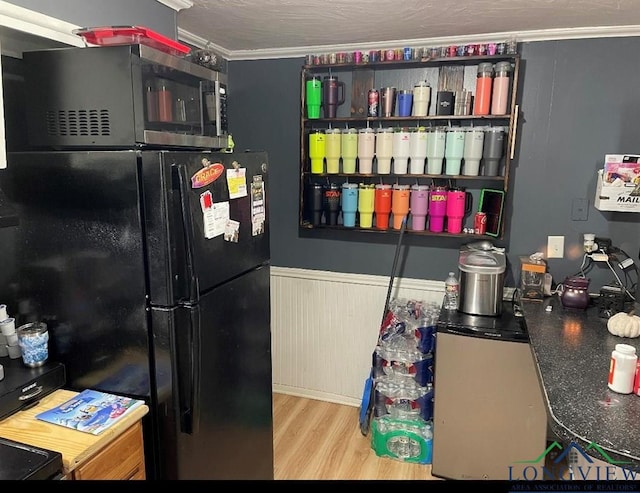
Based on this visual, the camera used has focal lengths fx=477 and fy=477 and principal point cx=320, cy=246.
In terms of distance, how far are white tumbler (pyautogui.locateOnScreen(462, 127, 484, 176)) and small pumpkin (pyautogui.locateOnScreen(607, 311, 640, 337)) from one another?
1.09m

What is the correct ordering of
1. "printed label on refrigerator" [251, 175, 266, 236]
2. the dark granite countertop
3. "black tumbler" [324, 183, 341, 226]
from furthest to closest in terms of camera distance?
"black tumbler" [324, 183, 341, 226], "printed label on refrigerator" [251, 175, 266, 236], the dark granite countertop

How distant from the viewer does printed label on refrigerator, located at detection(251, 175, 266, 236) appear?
1.85 meters

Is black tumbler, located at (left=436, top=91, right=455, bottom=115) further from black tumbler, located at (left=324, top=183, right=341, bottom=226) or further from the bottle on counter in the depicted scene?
the bottle on counter

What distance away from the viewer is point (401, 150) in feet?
9.30

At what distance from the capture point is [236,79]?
3273mm

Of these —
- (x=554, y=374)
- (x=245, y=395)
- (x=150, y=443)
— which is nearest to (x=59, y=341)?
(x=150, y=443)

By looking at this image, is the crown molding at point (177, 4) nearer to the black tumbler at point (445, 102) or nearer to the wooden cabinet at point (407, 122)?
the wooden cabinet at point (407, 122)

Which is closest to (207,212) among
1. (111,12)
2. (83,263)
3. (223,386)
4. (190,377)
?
(83,263)

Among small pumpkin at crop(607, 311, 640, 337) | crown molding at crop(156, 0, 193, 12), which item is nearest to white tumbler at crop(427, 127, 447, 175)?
small pumpkin at crop(607, 311, 640, 337)

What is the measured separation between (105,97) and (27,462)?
1.02 meters

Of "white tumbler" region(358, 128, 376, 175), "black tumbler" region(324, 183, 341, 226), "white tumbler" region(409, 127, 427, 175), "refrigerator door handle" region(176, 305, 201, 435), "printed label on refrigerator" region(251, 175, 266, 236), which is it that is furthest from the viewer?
"black tumbler" region(324, 183, 341, 226)

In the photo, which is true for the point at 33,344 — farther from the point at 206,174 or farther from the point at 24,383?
the point at 206,174

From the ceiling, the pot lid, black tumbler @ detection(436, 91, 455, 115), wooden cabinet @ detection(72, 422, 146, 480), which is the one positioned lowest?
wooden cabinet @ detection(72, 422, 146, 480)

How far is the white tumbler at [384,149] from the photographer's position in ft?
9.35
